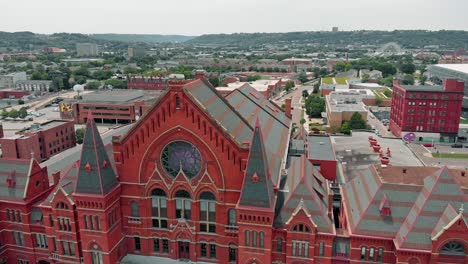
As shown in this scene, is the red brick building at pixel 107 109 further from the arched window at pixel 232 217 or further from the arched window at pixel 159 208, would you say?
the arched window at pixel 232 217

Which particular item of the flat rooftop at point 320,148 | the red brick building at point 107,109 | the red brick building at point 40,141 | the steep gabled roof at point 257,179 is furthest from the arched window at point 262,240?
the red brick building at point 107,109

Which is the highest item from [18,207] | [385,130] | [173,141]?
[173,141]

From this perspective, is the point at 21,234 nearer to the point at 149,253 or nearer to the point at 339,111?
the point at 149,253

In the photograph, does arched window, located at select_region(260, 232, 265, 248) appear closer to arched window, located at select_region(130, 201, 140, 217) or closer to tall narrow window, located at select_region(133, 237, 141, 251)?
arched window, located at select_region(130, 201, 140, 217)

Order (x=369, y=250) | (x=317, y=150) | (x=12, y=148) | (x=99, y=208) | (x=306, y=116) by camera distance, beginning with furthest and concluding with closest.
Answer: (x=306, y=116) < (x=12, y=148) < (x=317, y=150) < (x=99, y=208) < (x=369, y=250)

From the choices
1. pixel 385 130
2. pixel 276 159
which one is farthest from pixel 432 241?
pixel 385 130

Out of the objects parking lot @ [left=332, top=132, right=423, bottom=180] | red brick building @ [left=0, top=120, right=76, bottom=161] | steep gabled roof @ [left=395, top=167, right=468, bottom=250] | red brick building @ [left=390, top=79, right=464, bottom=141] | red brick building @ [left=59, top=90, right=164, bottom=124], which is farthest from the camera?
red brick building @ [left=59, top=90, right=164, bottom=124]

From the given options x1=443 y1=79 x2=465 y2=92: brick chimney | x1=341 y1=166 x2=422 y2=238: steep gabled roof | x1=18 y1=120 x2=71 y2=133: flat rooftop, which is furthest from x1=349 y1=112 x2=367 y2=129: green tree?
x1=18 y1=120 x2=71 y2=133: flat rooftop
